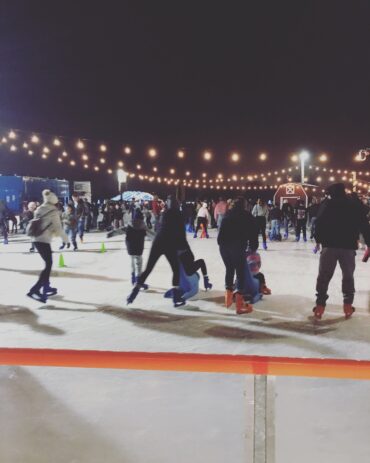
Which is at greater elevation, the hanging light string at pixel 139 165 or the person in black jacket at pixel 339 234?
the hanging light string at pixel 139 165

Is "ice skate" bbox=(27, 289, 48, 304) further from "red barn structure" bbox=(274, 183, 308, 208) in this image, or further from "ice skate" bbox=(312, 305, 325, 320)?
"red barn structure" bbox=(274, 183, 308, 208)

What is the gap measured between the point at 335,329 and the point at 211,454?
2.96 meters

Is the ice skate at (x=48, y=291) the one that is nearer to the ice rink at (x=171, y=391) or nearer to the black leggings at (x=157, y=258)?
the ice rink at (x=171, y=391)

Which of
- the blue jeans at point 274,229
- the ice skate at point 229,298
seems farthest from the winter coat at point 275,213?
the ice skate at point 229,298

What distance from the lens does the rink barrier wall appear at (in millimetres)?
1712

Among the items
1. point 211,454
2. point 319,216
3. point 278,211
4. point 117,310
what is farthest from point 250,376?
point 278,211

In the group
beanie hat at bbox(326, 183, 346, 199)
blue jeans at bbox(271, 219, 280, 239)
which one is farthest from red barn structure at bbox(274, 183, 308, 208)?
beanie hat at bbox(326, 183, 346, 199)

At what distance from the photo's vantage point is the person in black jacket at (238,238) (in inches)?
216

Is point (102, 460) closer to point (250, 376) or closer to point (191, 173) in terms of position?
point (250, 376)

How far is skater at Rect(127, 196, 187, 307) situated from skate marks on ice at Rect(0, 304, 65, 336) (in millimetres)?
1187

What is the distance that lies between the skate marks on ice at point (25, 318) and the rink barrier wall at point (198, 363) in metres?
3.03

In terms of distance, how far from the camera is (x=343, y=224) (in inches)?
198

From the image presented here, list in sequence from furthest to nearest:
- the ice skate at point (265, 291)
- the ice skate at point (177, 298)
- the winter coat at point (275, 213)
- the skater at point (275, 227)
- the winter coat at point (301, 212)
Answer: the skater at point (275, 227), the winter coat at point (275, 213), the winter coat at point (301, 212), the ice skate at point (265, 291), the ice skate at point (177, 298)

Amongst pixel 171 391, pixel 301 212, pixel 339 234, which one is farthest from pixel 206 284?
pixel 301 212
